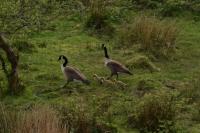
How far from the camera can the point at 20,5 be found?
11.8 metres

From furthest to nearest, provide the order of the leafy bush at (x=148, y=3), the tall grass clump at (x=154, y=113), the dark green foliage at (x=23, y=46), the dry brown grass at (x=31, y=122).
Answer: the leafy bush at (x=148, y=3) → the dark green foliage at (x=23, y=46) → the tall grass clump at (x=154, y=113) → the dry brown grass at (x=31, y=122)

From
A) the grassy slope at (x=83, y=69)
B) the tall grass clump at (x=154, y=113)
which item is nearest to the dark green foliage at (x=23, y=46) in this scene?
the grassy slope at (x=83, y=69)

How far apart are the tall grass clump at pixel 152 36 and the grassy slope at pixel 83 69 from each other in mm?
284

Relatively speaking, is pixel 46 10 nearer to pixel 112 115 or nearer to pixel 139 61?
pixel 139 61

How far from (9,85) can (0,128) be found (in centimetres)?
254

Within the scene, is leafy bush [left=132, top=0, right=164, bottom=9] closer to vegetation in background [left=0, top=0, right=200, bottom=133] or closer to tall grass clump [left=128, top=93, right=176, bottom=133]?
vegetation in background [left=0, top=0, right=200, bottom=133]

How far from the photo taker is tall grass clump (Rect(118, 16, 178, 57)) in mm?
12016

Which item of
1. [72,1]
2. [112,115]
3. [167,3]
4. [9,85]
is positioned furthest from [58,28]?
[112,115]

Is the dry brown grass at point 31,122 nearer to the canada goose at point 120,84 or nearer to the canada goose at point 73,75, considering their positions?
the canada goose at point 73,75

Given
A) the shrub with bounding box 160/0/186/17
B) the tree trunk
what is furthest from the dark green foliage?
the shrub with bounding box 160/0/186/17

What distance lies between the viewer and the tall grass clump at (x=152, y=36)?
12.0m

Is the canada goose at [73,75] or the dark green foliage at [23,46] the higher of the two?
the canada goose at [73,75]

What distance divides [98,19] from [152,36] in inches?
74.5

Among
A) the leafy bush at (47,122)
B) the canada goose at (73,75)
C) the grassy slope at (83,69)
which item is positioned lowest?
the grassy slope at (83,69)
